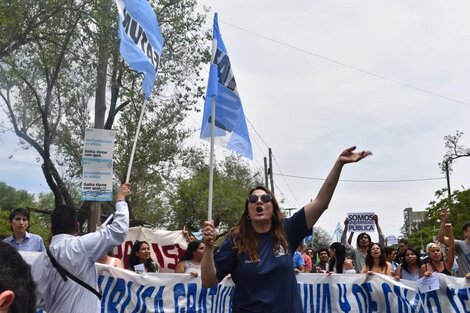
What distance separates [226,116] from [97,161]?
2628mm

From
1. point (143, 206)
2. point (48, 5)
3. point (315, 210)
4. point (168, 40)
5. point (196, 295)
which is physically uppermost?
point (168, 40)

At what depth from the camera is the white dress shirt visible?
4266 millimetres

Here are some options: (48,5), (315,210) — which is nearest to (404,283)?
(315,210)

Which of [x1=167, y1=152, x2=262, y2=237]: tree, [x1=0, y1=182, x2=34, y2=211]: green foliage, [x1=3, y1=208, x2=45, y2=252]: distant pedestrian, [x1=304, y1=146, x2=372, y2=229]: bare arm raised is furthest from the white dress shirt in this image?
[x1=0, y1=182, x2=34, y2=211]: green foliage

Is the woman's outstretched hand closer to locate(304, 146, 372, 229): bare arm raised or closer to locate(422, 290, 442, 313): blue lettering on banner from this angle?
locate(304, 146, 372, 229): bare arm raised

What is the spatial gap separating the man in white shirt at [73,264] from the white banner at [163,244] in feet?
25.7

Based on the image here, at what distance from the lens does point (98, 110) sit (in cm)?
1464

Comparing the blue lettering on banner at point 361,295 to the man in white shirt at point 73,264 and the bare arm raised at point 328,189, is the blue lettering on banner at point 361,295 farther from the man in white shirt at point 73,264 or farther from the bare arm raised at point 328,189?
the bare arm raised at point 328,189

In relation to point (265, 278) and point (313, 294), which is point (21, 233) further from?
point (265, 278)

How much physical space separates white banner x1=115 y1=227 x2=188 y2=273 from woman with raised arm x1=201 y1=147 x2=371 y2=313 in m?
8.59

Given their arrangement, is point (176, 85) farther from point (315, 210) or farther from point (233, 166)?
point (233, 166)

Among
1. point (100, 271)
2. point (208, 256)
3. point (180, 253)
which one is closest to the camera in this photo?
point (208, 256)

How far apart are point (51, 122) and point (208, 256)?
709 inches

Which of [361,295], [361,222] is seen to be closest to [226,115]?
[361,295]
